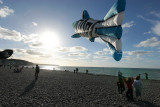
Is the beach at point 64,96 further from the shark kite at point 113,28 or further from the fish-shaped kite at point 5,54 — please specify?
the fish-shaped kite at point 5,54

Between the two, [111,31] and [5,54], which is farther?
[5,54]

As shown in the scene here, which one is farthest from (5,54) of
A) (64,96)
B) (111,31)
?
(111,31)

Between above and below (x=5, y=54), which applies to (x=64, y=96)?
below

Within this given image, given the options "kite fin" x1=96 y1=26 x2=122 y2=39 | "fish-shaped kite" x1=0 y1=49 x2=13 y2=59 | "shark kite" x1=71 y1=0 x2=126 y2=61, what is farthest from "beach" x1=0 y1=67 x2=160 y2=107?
"fish-shaped kite" x1=0 y1=49 x2=13 y2=59

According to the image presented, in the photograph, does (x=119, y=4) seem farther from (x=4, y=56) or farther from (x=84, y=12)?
(x=4, y=56)

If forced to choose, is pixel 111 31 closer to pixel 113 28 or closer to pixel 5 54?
pixel 113 28

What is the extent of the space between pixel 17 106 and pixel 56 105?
7.14ft

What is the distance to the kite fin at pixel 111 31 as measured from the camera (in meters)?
5.31

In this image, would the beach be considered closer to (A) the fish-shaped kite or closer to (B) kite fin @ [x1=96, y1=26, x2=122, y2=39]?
(B) kite fin @ [x1=96, y1=26, x2=122, y2=39]

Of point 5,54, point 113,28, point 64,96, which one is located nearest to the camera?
point 113,28

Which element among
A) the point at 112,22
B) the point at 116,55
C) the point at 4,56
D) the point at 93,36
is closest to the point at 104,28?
the point at 112,22

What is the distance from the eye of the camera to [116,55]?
5352mm

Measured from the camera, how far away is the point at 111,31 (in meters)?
5.79

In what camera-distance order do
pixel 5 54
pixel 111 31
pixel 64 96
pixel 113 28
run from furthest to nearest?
pixel 5 54 < pixel 64 96 < pixel 111 31 < pixel 113 28
